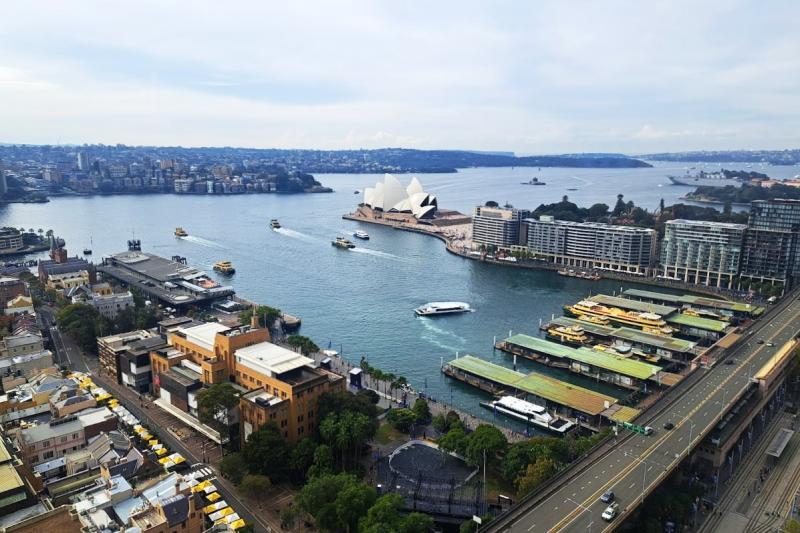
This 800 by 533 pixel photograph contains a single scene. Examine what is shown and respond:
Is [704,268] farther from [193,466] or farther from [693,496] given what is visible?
[193,466]

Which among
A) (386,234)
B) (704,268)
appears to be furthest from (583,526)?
(386,234)

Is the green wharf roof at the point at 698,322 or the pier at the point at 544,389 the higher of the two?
the green wharf roof at the point at 698,322

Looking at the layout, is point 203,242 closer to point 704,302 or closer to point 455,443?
point 704,302

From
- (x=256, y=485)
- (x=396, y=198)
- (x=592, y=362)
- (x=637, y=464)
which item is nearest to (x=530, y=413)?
(x=637, y=464)

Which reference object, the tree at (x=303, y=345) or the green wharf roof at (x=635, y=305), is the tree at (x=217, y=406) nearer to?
the tree at (x=303, y=345)

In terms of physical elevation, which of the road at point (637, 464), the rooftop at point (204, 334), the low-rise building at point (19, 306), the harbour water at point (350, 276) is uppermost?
the rooftop at point (204, 334)

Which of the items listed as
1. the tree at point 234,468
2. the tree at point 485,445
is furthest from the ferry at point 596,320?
the tree at point 234,468

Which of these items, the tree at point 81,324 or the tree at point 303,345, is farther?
the tree at point 81,324
